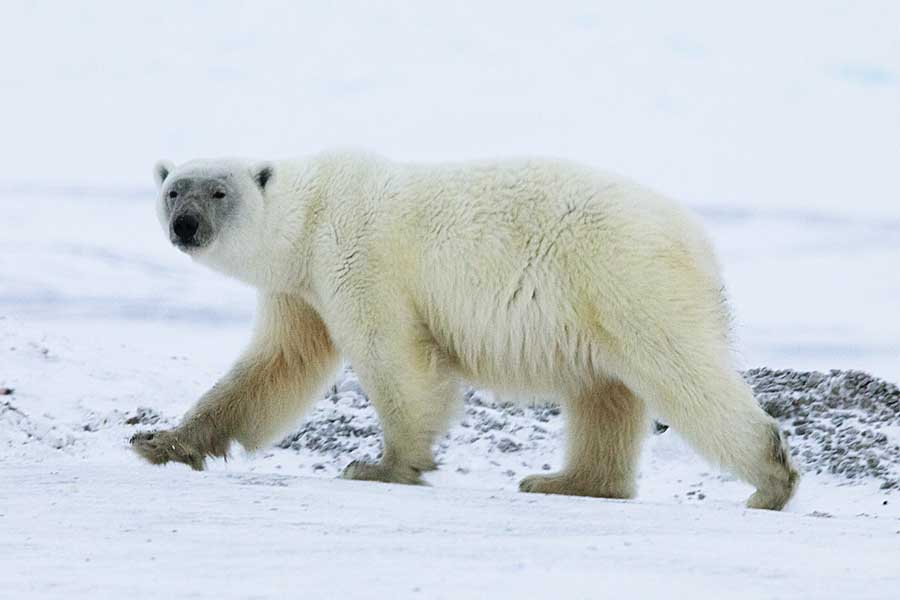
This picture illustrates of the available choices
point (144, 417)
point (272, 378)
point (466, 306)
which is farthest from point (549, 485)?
point (144, 417)

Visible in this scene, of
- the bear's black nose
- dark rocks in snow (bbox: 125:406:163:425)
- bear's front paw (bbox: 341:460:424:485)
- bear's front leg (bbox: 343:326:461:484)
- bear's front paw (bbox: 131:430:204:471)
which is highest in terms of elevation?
the bear's black nose

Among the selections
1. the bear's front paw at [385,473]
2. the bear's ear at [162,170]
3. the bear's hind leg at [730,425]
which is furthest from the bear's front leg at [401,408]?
the bear's ear at [162,170]

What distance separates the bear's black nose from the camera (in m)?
6.41

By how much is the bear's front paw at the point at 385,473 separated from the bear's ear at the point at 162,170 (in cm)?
181

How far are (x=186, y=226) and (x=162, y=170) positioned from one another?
52 cm

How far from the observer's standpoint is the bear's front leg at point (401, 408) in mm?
6047

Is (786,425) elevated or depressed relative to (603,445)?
depressed

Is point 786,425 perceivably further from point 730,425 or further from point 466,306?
point 466,306

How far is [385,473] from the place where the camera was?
6035mm

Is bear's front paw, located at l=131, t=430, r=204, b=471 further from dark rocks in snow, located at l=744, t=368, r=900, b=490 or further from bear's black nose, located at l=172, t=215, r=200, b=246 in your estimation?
dark rocks in snow, located at l=744, t=368, r=900, b=490

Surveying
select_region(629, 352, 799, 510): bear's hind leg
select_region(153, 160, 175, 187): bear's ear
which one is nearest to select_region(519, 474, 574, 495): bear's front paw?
select_region(629, 352, 799, 510): bear's hind leg

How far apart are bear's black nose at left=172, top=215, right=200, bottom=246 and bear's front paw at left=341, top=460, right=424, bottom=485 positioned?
4.39 ft

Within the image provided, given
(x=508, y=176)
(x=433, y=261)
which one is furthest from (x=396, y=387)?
(x=508, y=176)

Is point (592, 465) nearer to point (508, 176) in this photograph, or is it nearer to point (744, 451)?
point (744, 451)
